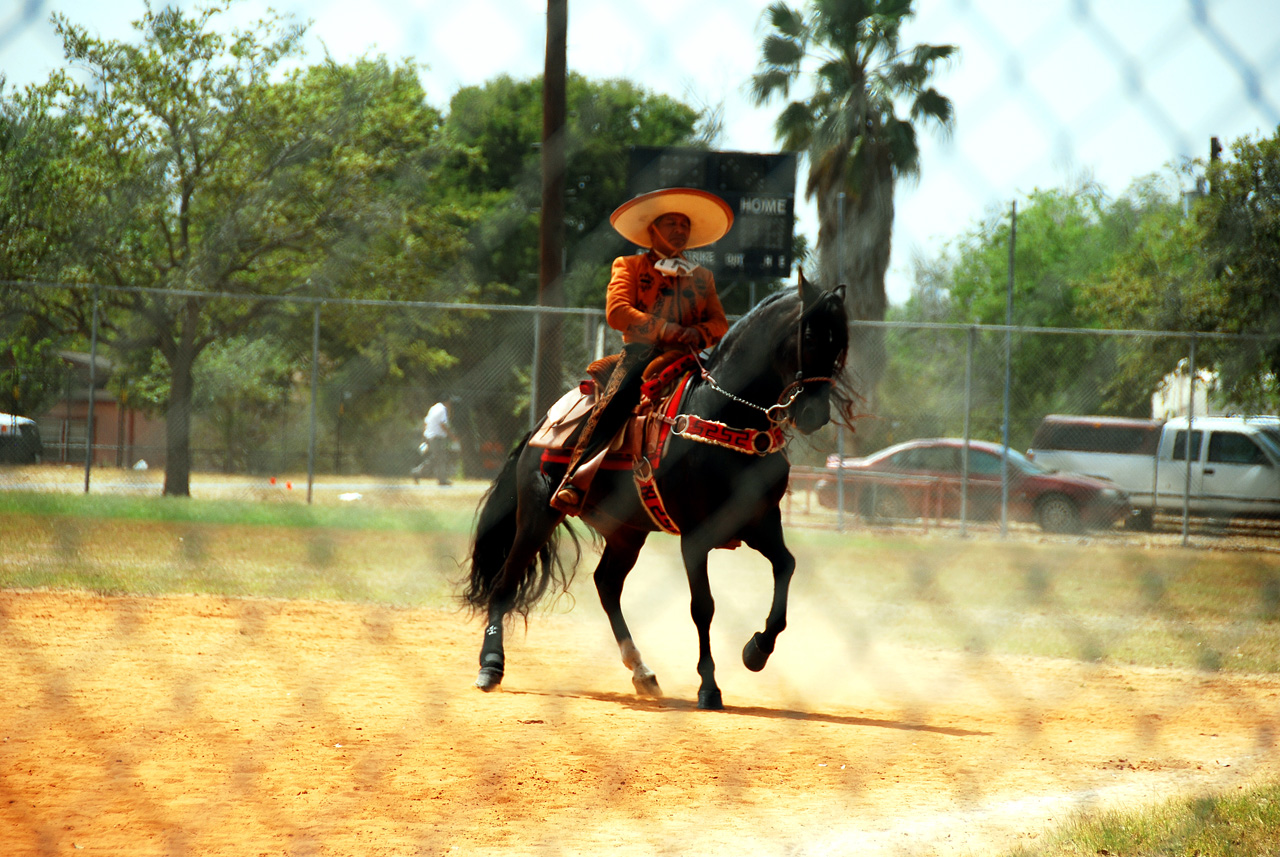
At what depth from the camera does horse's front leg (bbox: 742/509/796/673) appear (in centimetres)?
444

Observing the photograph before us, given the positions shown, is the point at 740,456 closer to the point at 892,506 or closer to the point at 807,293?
the point at 807,293

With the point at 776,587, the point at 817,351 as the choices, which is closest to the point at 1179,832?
the point at 776,587

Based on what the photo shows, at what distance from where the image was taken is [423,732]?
3998 millimetres

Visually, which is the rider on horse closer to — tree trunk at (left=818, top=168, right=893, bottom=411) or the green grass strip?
tree trunk at (left=818, top=168, right=893, bottom=411)

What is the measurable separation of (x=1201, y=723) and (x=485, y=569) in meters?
3.44

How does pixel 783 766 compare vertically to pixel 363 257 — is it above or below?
below

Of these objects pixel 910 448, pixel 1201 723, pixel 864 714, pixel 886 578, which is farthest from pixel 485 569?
pixel 910 448

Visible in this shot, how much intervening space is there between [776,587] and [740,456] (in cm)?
57

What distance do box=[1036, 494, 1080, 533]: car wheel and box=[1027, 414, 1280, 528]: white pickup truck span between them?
656 mm

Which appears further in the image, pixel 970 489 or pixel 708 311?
pixel 970 489

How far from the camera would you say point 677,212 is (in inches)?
193

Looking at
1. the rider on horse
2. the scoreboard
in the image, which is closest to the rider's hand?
the rider on horse

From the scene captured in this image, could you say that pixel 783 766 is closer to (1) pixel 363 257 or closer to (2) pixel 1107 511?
(2) pixel 1107 511

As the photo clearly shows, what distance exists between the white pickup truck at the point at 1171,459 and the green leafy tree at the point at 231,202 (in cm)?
897
